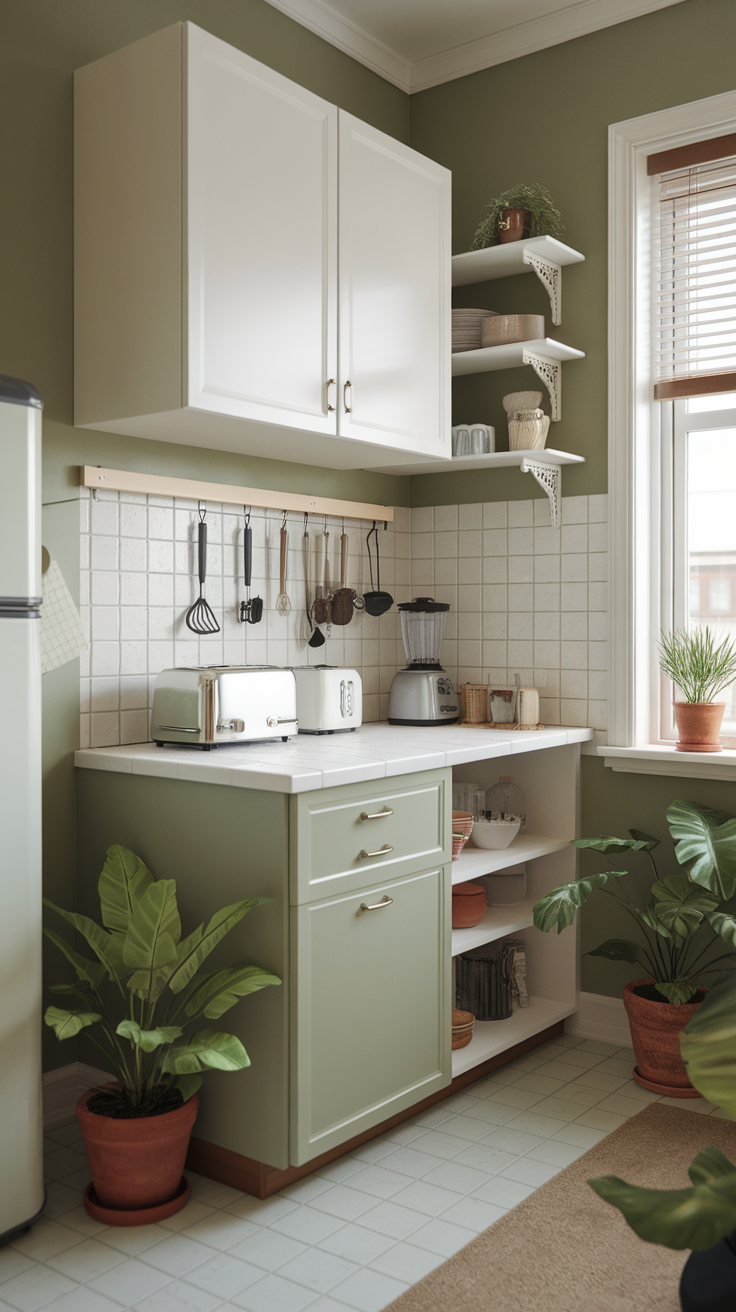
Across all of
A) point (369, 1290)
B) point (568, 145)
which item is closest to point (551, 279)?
point (568, 145)

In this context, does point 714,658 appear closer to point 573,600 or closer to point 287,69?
point 573,600

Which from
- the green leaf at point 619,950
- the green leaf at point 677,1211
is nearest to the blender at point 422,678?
the green leaf at point 619,950

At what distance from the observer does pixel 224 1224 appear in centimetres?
206

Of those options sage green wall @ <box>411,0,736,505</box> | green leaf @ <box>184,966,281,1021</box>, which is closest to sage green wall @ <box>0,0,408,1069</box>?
green leaf @ <box>184,966,281,1021</box>

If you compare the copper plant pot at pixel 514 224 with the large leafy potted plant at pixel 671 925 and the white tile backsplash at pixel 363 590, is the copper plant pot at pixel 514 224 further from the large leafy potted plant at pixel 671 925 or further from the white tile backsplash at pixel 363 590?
the large leafy potted plant at pixel 671 925

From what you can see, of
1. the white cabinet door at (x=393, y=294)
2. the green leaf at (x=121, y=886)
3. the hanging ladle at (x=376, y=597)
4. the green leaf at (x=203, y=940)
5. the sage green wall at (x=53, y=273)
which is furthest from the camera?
the hanging ladle at (x=376, y=597)

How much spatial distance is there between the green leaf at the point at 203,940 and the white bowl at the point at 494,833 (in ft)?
3.36

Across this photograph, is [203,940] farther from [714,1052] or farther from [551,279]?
[551,279]

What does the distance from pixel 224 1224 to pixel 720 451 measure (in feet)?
7.66

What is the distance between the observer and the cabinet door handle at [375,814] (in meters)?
2.25

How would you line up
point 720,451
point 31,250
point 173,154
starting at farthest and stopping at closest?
point 720,451, point 31,250, point 173,154

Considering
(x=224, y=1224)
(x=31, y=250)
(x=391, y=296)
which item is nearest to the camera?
(x=224, y=1224)

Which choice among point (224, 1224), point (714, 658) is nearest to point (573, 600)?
point (714, 658)

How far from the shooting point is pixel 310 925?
83.4 inches
